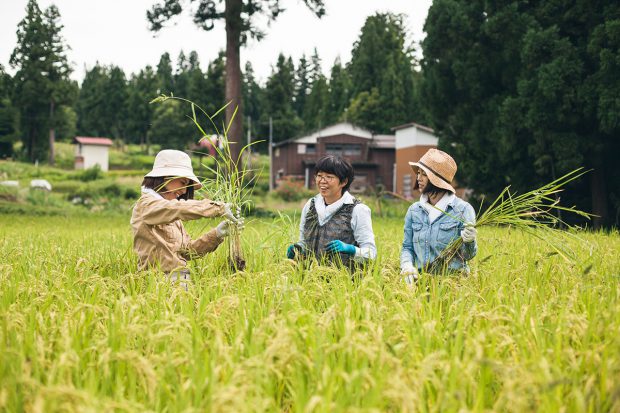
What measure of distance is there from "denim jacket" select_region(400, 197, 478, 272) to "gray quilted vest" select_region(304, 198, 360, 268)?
39 cm

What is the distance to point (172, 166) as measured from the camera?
3.75 metres

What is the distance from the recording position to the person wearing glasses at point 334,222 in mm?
3793

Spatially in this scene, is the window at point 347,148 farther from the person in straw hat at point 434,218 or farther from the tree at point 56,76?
the person in straw hat at point 434,218

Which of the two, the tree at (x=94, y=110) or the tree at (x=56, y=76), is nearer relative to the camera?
the tree at (x=56, y=76)

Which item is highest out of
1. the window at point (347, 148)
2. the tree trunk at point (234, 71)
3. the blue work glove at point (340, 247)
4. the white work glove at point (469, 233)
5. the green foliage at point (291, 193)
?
the tree trunk at point (234, 71)

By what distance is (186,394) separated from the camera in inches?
69.8

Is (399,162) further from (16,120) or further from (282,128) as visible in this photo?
(16,120)

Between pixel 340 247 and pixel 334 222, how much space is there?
0.37 m

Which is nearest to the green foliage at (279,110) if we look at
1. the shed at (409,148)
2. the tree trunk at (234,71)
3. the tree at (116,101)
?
the tree at (116,101)

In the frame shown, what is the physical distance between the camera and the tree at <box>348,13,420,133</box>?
40.6 meters

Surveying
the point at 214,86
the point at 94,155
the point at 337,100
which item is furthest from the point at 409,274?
the point at 337,100

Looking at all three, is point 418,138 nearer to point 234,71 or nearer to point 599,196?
point 234,71

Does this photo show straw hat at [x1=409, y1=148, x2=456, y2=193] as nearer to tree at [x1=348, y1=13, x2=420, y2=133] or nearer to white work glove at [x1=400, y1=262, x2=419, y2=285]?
white work glove at [x1=400, y1=262, x2=419, y2=285]

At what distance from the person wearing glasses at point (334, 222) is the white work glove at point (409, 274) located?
0.26m
